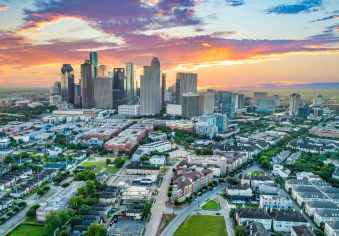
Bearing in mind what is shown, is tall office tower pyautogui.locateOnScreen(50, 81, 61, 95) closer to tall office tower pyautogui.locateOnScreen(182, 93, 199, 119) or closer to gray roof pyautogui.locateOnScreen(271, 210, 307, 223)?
tall office tower pyautogui.locateOnScreen(182, 93, 199, 119)

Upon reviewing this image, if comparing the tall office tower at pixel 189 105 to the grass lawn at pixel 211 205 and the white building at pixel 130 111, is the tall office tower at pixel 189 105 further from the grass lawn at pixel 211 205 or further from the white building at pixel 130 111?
the grass lawn at pixel 211 205

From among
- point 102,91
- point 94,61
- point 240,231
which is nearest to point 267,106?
point 102,91

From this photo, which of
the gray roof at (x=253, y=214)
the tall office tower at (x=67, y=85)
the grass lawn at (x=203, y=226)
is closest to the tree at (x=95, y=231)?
the grass lawn at (x=203, y=226)

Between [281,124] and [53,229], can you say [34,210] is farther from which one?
[281,124]

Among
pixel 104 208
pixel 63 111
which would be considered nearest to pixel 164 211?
pixel 104 208

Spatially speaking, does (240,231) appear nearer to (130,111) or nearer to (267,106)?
(130,111)
